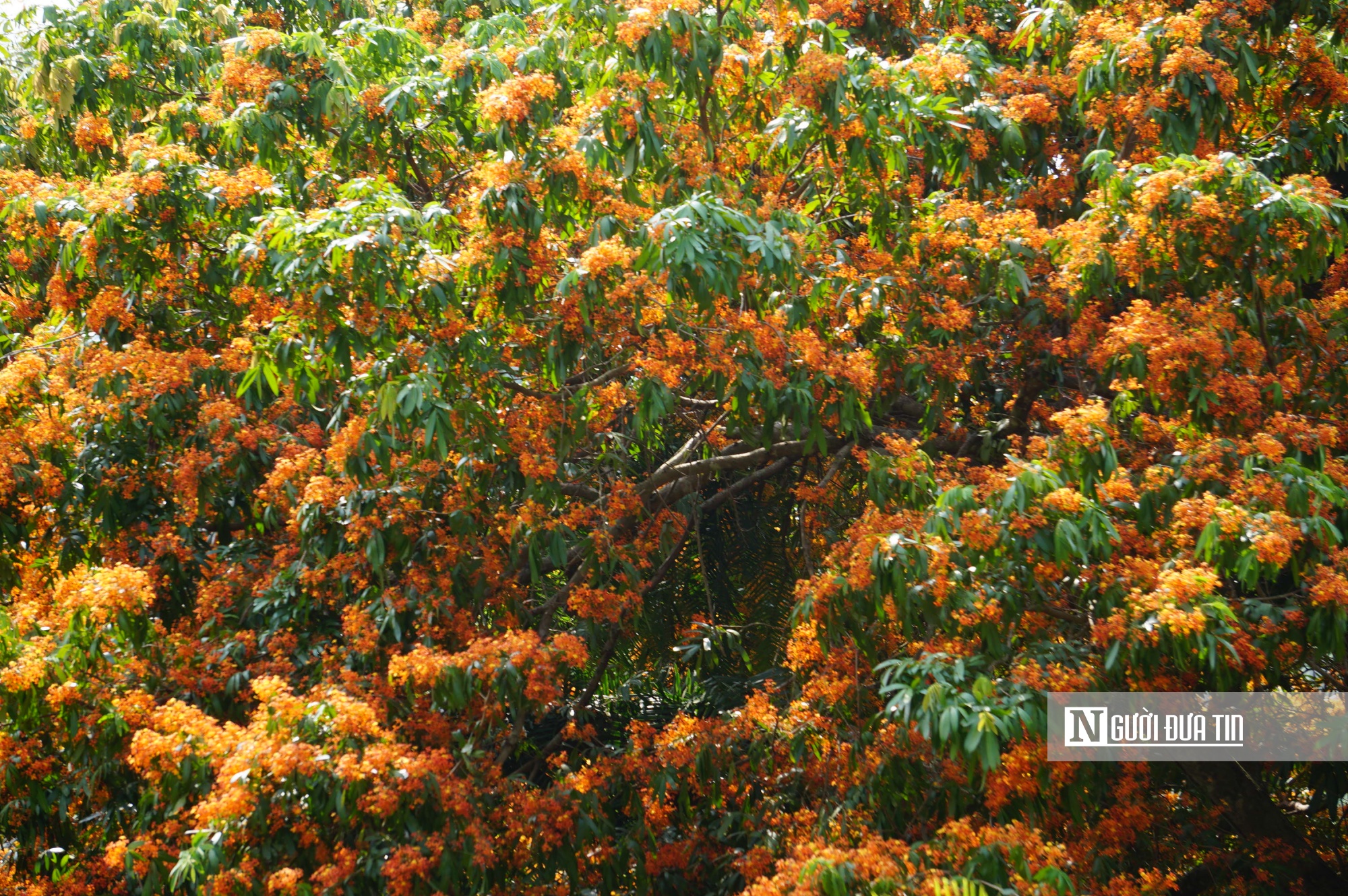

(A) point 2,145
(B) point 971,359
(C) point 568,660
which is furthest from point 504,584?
(A) point 2,145

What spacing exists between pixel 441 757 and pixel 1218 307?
352 centimetres

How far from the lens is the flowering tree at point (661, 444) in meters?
3.86

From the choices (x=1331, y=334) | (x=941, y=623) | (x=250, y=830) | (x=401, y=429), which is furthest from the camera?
(x=1331, y=334)

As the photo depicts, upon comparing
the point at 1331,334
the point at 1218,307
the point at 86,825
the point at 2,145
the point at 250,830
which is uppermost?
the point at 2,145

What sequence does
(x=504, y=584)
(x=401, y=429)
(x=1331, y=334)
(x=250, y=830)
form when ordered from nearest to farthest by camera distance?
(x=250, y=830)
(x=401, y=429)
(x=1331, y=334)
(x=504, y=584)

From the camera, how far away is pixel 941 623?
396cm

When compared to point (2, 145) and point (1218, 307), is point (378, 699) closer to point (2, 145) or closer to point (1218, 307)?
point (1218, 307)

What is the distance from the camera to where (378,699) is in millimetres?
4469

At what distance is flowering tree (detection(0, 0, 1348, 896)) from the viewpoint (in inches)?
152

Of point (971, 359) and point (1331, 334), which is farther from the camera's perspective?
point (971, 359)

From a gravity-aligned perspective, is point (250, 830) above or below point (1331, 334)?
below

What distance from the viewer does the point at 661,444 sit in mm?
6188

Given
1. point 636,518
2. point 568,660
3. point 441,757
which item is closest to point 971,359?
point 636,518

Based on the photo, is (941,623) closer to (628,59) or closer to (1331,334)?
(1331,334)
